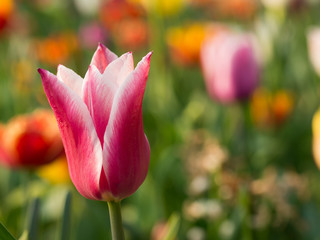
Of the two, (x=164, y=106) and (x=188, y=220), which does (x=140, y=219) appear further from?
(x=164, y=106)

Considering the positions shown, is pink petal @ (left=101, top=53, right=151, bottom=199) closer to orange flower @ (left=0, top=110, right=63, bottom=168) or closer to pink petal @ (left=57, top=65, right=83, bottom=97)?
pink petal @ (left=57, top=65, right=83, bottom=97)

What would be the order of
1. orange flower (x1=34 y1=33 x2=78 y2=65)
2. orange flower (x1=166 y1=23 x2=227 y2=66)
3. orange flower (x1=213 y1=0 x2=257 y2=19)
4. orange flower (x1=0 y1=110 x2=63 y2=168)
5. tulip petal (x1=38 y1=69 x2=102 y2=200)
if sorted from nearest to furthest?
1. tulip petal (x1=38 y1=69 x2=102 y2=200)
2. orange flower (x1=0 y1=110 x2=63 y2=168)
3. orange flower (x1=166 y1=23 x2=227 y2=66)
4. orange flower (x1=34 y1=33 x2=78 y2=65)
5. orange flower (x1=213 y1=0 x2=257 y2=19)

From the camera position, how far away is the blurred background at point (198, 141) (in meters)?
0.94

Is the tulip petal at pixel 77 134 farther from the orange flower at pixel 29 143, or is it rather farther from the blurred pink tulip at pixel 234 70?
the blurred pink tulip at pixel 234 70

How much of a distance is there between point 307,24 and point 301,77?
75 cm

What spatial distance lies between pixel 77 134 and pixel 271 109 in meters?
1.16

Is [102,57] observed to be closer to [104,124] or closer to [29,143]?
[104,124]

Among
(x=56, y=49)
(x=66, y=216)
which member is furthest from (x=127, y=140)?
(x=56, y=49)

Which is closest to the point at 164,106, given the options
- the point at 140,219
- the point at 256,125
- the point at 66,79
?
the point at 256,125

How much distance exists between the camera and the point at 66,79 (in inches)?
19.2

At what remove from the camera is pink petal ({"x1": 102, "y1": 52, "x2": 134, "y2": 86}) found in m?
0.47

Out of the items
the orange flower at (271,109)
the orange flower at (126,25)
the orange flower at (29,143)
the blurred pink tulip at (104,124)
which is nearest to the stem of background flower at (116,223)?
the blurred pink tulip at (104,124)

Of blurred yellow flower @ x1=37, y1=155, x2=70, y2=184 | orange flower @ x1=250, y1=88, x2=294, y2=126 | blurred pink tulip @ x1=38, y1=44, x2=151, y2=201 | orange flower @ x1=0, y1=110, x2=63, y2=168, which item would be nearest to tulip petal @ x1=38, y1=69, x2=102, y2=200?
blurred pink tulip @ x1=38, y1=44, x2=151, y2=201

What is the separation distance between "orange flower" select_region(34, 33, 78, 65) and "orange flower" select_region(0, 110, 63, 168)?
49.4 inches
